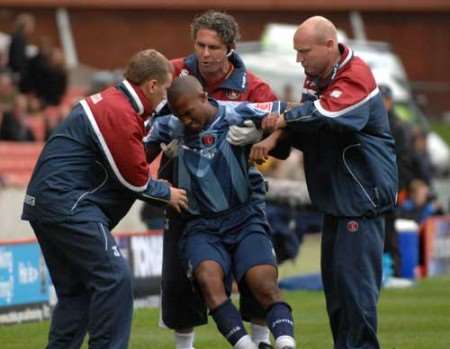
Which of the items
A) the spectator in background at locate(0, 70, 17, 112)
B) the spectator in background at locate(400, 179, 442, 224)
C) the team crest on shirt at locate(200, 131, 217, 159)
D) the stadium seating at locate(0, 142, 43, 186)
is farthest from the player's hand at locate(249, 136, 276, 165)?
the spectator in background at locate(0, 70, 17, 112)

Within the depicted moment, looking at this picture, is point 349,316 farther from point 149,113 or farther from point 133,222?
point 133,222

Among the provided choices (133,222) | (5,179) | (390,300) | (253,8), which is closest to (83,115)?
(390,300)

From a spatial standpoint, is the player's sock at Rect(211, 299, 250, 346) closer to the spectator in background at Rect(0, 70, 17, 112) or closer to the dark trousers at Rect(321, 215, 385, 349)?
the dark trousers at Rect(321, 215, 385, 349)

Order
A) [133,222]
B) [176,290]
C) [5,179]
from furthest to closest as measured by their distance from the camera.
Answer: [5,179] < [133,222] < [176,290]

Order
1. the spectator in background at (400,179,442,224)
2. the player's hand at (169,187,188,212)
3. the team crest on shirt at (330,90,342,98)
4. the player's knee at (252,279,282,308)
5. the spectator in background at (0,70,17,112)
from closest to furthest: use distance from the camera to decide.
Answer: the team crest on shirt at (330,90,342,98) < the player's hand at (169,187,188,212) < the player's knee at (252,279,282,308) < the spectator in background at (400,179,442,224) < the spectator in background at (0,70,17,112)

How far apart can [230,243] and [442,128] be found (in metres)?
32.2

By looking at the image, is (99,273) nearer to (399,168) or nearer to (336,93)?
(336,93)

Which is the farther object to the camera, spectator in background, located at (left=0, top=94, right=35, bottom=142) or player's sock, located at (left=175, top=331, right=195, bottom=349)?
spectator in background, located at (left=0, top=94, right=35, bottom=142)

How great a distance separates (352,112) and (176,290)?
1775 mm

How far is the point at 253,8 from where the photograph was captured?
4366 cm

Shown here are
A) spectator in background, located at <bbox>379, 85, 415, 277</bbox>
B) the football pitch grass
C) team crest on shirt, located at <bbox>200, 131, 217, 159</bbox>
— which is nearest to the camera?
team crest on shirt, located at <bbox>200, 131, 217, 159</bbox>

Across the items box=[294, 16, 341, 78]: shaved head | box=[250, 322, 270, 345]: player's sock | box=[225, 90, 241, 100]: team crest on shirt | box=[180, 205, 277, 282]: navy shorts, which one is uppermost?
box=[294, 16, 341, 78]: shaved head

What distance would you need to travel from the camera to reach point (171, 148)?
10.9 meters

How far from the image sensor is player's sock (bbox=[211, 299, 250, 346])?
10.5m
